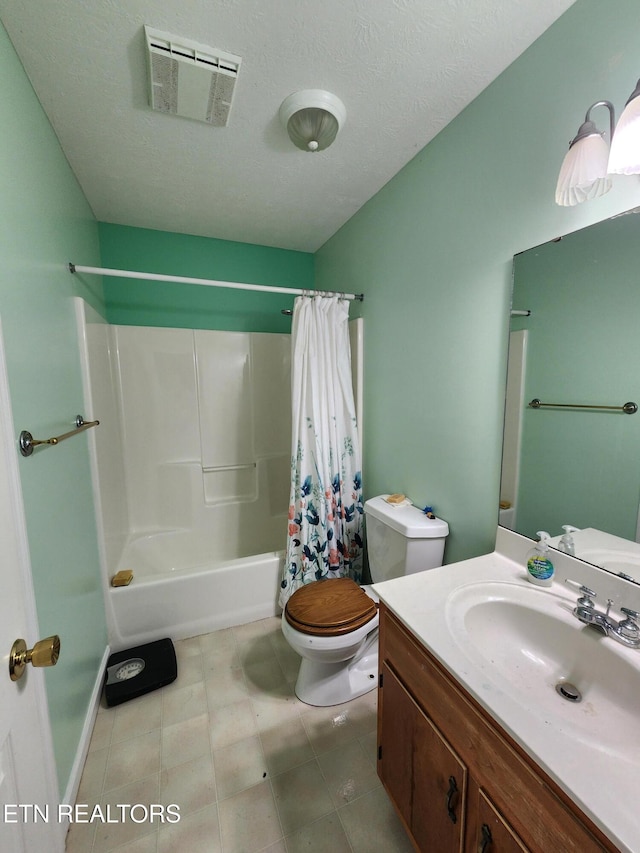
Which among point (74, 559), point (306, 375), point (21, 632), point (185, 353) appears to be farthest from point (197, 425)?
point (21, 632)

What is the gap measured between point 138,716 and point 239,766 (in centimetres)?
53

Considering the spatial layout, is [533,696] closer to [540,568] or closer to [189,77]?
[540,568]

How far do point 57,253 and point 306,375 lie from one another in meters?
1.19

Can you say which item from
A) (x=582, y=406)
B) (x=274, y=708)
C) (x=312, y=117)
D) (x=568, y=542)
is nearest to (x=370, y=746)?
(x=274, y=708)

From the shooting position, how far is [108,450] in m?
1.99

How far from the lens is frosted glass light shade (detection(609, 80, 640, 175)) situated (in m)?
0.72

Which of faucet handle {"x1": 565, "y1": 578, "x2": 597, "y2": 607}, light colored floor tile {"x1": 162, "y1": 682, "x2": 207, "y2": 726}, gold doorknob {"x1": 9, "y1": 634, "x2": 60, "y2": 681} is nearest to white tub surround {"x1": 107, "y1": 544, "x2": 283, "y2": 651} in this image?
light colored floor tile {"x1": 162, "y1": 682, "x2": 207, "y2": 726}

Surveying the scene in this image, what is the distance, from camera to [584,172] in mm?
847

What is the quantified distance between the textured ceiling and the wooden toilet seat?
1.95m

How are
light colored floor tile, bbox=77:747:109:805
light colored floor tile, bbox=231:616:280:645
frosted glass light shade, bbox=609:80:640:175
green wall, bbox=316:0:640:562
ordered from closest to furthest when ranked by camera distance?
frosted glass light shade, bbox=609:80:640:175
green wall, bbox=316:0:640:562
light colored floor tile, bbox=77:747:109:805
light colored floor tile, bbox=231:616:280:645

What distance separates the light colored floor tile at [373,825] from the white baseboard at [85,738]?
89 cm

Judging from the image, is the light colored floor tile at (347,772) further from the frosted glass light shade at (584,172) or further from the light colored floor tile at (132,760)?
the frosted glass light shade at (584,172)

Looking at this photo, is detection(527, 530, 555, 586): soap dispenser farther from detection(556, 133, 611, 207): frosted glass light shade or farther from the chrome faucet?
detection(556, 133, 611, 207): frosted glass light shade

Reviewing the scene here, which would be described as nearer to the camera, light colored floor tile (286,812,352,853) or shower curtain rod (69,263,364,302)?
light colored floor tile (286,812,352,853)
